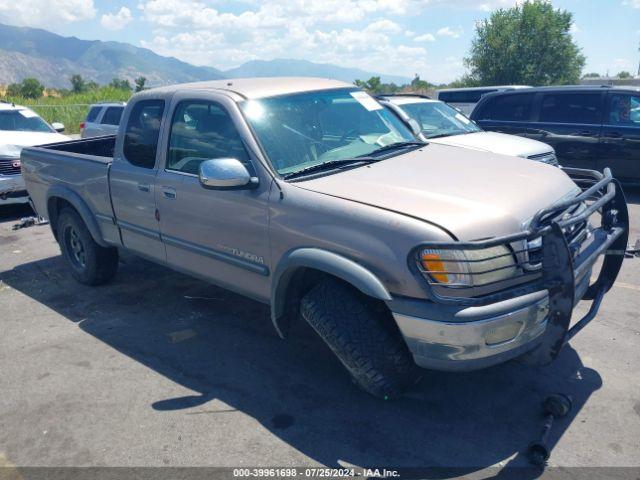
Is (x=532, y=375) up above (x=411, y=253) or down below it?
below

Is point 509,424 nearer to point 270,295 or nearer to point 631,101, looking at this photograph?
point 270,295

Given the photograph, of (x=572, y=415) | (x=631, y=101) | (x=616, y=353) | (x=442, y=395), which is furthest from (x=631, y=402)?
(x=631, y=101)

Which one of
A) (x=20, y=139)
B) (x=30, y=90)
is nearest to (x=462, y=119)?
(x=20, y=139)

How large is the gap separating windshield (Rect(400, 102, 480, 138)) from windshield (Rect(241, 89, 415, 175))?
3847 mm

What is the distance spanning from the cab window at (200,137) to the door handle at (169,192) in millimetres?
159

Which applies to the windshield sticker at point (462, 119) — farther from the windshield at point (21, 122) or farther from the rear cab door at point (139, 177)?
the windshield at point (21, 122)

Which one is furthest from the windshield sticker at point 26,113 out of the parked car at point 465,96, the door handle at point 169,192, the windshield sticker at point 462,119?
the parked car at point 465,96

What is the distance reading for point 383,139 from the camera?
4.17 m

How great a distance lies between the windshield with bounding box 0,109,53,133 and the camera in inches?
393

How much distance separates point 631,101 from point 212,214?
7.79 metres

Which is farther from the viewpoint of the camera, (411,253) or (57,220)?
(57,220)

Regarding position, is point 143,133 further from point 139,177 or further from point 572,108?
point 572,108

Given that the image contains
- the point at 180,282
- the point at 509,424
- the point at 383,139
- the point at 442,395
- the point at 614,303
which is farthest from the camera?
the point at 180,282

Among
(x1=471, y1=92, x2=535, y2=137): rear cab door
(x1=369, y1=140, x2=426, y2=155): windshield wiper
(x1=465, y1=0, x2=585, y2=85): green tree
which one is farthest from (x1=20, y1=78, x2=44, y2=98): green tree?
(x1=369, y1=140, x2=426, y2=155): windshield wiper
